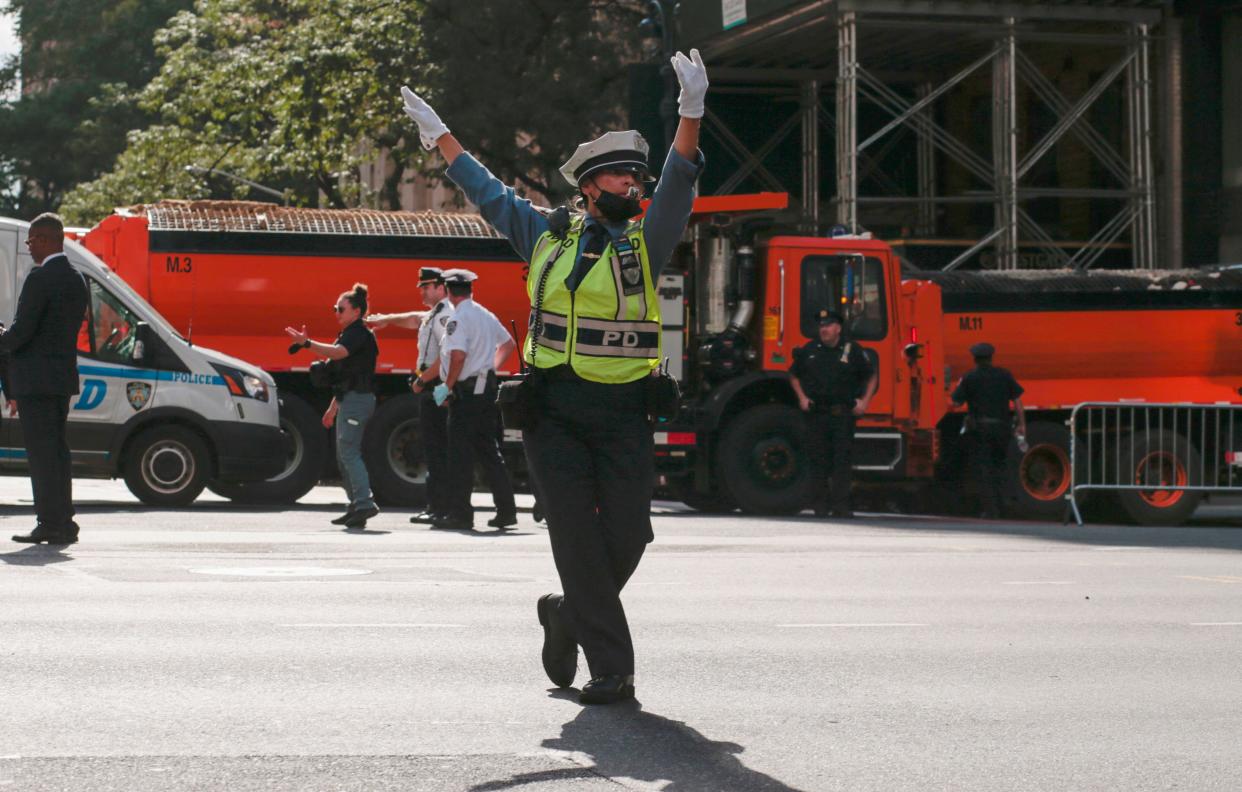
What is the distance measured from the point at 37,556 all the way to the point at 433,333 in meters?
4.29

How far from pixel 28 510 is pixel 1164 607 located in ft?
28.4

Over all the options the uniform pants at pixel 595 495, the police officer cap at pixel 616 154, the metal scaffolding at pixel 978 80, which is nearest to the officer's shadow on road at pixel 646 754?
the uniform pants at pixel 595 495

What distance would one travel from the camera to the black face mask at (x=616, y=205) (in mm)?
6648

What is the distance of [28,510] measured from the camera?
590 inches

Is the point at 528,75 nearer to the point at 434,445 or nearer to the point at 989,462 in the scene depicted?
the point at 989,462

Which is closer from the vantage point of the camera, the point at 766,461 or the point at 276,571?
the point at 276,571

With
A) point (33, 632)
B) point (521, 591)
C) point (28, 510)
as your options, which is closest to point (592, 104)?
point (28, 510)

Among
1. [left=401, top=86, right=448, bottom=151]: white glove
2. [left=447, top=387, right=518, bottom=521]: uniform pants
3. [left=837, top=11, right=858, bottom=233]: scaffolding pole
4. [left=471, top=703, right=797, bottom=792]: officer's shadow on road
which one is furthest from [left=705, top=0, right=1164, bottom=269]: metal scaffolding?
[left=471, top=703, right=797, bottom=792]: officer's shadow on road

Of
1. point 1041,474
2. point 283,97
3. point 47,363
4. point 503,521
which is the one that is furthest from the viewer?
point 283,97

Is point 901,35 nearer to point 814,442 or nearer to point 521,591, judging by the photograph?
point 814,442

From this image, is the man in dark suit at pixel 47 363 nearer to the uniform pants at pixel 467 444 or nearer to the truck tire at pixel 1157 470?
the uniform pants at pixel 467 444

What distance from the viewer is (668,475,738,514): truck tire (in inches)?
727

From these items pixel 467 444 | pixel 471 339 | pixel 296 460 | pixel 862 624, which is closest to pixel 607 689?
pixel 862 624

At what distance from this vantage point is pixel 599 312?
259 inches
